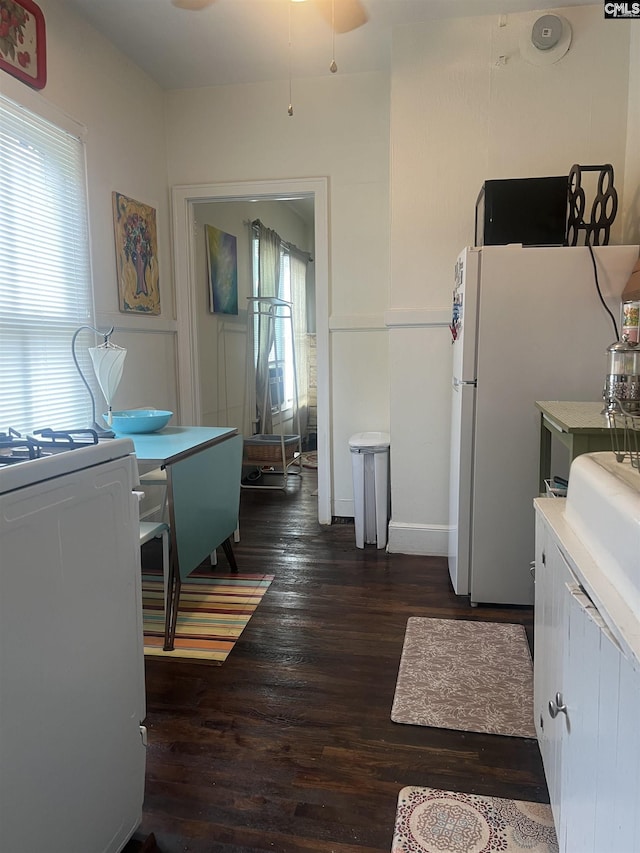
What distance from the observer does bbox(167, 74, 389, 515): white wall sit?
3367 mm

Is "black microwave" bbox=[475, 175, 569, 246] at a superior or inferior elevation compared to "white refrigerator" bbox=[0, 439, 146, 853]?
superior

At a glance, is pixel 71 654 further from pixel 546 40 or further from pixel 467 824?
pixel 546 40

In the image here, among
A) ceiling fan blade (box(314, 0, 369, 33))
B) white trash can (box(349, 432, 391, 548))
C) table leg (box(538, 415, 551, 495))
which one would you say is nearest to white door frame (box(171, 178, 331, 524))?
white trash can (box(349, 432, 391, 548))

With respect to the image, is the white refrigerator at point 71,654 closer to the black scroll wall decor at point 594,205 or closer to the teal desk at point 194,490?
the teal desk at point 194,490

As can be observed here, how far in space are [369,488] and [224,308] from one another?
1986 mm

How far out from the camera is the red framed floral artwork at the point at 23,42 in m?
2.20

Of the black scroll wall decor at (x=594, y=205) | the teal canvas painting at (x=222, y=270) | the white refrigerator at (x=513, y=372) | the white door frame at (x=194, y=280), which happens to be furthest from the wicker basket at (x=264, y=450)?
the black scroll wall decor at (x=594, y=205)

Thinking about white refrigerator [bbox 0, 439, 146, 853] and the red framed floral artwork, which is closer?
white refrigerator [bbox 0, 439, 146, 853]

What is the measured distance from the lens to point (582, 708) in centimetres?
97

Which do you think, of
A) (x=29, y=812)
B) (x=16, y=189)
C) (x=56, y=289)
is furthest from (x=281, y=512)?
(x=29, y=812)

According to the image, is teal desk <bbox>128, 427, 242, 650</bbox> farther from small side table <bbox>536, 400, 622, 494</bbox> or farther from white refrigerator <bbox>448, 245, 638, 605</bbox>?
small side table <bbox>536, 400, 622, 494</bbox>

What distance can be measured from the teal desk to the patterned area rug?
1145 millimetres

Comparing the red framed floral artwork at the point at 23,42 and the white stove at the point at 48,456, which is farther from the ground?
the red framed floral artwork at the point at 23,42

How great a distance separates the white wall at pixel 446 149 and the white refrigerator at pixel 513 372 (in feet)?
1.67
